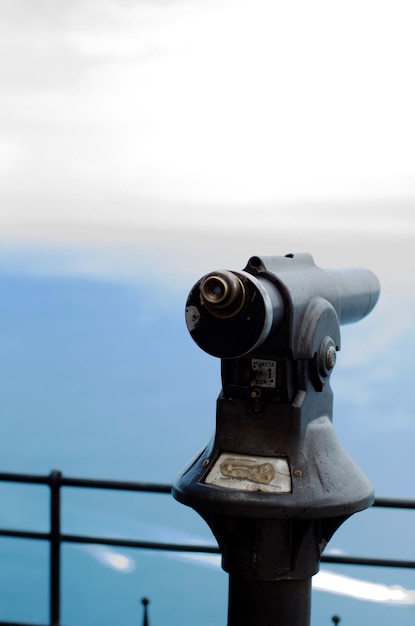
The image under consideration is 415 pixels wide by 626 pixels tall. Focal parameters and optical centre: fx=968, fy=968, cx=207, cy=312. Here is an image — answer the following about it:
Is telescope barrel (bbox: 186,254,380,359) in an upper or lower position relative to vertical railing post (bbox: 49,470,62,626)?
upper

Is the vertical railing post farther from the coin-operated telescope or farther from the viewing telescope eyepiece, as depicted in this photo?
the viewing telescope eyepiece

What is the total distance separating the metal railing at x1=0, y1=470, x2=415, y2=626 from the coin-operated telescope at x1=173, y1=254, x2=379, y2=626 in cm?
113

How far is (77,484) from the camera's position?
3889 mm

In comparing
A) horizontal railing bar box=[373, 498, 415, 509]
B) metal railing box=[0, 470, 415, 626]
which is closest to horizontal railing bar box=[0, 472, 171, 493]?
metal railing box=[0, 470, 415, 626]

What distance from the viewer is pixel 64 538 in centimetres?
400

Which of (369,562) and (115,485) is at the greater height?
(115,485)

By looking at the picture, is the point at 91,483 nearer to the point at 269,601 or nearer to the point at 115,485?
the point at 115,485

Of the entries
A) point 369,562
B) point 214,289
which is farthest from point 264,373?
point 369,562

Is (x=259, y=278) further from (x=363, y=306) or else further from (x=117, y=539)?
(x=117, y=539)

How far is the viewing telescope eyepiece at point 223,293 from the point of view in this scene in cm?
230

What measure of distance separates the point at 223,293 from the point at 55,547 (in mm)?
2107

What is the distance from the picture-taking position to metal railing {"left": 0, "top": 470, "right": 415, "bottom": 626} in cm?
371

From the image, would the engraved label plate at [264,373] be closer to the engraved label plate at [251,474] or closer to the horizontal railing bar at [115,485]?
the engraved label plate at [251,474]

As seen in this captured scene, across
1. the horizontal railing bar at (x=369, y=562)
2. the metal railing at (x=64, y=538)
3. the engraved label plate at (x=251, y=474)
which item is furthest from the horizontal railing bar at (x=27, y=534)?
the engraved label plate at (x=251, y=474)
